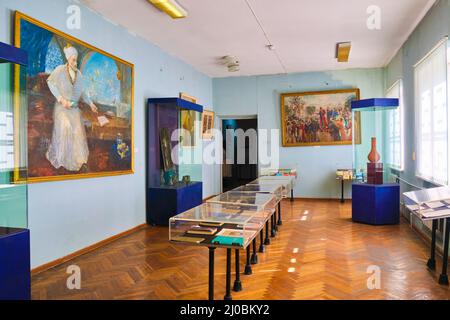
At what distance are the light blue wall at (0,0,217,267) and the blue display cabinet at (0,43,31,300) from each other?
0.95 m

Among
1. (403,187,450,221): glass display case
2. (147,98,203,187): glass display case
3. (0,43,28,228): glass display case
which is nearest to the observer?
(0,43,28,228): glass display case

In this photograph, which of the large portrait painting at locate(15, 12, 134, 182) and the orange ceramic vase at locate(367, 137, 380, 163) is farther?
the orange ceramic vase at locate(367, 137, 380, 163)

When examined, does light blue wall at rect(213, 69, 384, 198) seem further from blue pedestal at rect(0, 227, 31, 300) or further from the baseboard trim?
blue pedestal at rect(0, 227, 31, 300)

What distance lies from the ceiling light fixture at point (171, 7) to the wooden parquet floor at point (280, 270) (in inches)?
136

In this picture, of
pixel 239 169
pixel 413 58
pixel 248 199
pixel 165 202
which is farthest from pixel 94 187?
pixel 239 169

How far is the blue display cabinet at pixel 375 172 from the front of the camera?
6.29 metres

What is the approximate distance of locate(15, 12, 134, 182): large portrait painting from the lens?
399 cm

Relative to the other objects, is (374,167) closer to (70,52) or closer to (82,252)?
(82,252)

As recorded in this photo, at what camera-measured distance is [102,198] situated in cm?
525

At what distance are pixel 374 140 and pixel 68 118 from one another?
558 cm

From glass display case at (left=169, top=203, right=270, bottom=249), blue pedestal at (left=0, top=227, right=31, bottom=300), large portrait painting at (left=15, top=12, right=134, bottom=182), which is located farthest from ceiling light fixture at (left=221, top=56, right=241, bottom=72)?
blue pedestal at (left=0, top=227, right=31, bottom=300)

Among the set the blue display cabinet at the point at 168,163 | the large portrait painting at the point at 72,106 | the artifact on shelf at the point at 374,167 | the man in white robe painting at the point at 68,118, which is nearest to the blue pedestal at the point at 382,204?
the artifact on shelf at the point at 374,167
